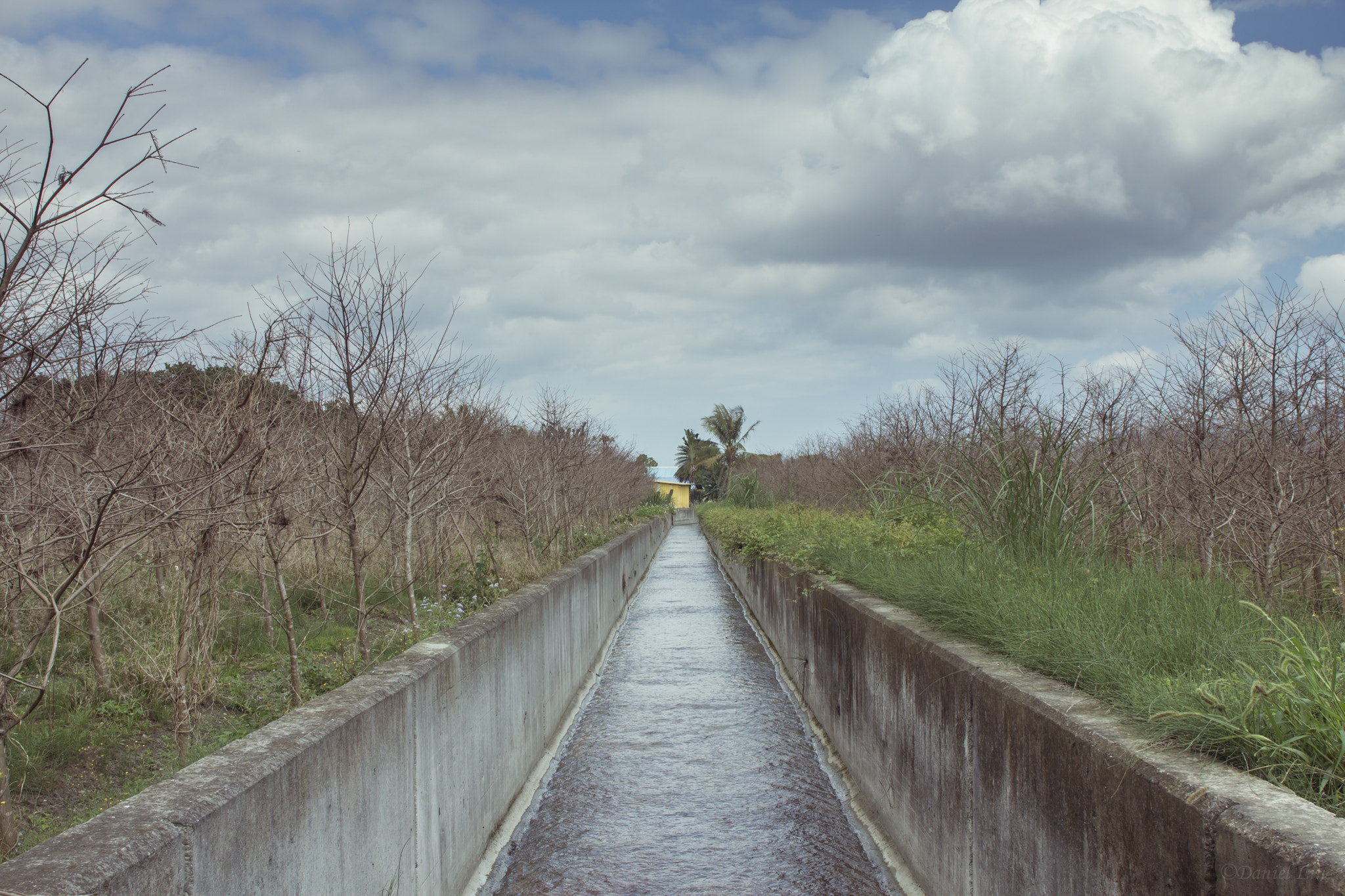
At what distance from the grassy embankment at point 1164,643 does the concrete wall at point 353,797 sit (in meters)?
2.65

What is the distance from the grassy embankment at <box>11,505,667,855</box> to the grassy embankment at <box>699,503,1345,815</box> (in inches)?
148

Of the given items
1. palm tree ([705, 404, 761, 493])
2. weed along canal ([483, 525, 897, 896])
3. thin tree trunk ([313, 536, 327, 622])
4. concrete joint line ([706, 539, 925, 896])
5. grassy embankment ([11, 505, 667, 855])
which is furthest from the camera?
palm tree ([705, 404, 761, 493])

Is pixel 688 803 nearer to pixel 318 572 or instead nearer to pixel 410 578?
pixel 410 578

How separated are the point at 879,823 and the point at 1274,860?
4.00 m

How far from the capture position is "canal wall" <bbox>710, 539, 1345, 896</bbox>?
2.26m

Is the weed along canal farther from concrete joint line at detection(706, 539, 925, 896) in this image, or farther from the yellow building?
the yellow building

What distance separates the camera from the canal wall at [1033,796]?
2260 mm

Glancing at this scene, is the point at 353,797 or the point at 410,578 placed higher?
the point at 410,578

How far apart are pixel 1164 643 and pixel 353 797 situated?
317 cm

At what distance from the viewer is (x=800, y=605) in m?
10.1

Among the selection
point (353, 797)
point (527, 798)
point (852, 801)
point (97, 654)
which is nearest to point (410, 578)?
point (527, 798)

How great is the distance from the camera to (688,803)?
6488mm

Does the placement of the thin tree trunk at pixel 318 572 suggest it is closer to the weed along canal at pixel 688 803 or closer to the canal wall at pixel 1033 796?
the weed along canal at pixel 688 803

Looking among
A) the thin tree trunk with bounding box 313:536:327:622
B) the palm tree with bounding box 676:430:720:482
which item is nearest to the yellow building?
the palm tree with bounding box 676:430:720:482
